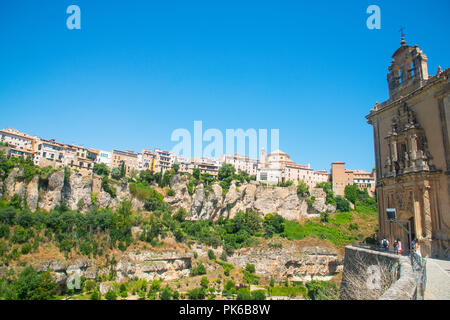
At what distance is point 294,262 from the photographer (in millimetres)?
44469

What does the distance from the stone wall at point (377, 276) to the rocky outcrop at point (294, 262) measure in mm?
30703

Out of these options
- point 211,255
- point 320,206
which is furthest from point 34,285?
point 320,206

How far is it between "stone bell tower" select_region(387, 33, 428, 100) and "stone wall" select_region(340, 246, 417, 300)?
29.6 ft

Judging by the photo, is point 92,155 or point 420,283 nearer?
point 420,283

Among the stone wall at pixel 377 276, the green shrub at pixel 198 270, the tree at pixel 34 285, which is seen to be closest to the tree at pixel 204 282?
the green shrub at pixel 198 270

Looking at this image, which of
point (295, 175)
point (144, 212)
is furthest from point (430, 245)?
Answer: point (295, 175)

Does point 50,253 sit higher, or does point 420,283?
point 420,283

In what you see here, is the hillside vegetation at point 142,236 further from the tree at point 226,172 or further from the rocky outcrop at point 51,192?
the tree at point 226,172

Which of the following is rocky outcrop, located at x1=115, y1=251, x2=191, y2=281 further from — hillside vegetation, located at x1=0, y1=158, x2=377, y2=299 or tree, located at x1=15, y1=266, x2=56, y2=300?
A: tree, located at x1=15, y1=266, x2=56, y2=300

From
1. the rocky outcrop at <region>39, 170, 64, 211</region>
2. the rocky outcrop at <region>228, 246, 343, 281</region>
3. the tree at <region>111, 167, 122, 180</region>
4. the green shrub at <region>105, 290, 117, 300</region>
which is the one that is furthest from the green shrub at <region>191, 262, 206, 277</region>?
the tree at <region>111, 167, 122, 180</region>

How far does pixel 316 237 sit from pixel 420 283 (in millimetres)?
46045

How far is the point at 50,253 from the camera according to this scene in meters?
35.0

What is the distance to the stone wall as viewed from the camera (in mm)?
6418
